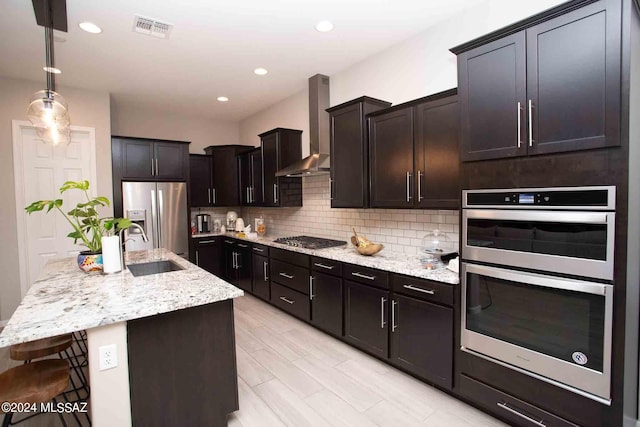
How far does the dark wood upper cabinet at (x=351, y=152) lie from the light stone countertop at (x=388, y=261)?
0.52 m

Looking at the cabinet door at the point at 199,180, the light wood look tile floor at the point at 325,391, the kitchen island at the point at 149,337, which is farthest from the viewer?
the cabinet door at the point at 199,180

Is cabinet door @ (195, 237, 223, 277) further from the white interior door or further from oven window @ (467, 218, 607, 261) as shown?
oven window @ (467, 218, 607, 261)

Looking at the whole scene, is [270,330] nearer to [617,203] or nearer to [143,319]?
[143,319]

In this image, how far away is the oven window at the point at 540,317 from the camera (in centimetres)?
160

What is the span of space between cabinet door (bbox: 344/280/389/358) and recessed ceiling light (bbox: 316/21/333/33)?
7.83ft

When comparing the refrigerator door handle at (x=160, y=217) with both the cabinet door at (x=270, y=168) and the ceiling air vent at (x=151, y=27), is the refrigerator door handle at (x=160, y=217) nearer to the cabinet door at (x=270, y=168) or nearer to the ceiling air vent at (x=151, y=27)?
the cabinet door at (x=270, y=168)

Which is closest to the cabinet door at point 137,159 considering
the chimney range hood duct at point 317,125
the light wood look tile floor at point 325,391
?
the chimney range hood duct at point 317,125

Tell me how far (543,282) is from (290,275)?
2662mm

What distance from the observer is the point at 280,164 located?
4.46m

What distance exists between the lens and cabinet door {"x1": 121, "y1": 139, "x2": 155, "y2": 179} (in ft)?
15.1

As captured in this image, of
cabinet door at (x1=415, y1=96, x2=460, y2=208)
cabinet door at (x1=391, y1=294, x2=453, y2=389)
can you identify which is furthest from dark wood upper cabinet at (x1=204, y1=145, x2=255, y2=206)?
cabinet door at (x1=391, y1=294, x2=453, y2=389)

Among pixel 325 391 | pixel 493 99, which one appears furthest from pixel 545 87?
pixel 325 391

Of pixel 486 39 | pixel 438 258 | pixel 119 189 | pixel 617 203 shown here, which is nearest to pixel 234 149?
pixel 119 189

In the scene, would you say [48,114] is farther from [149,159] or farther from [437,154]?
[437,154]
